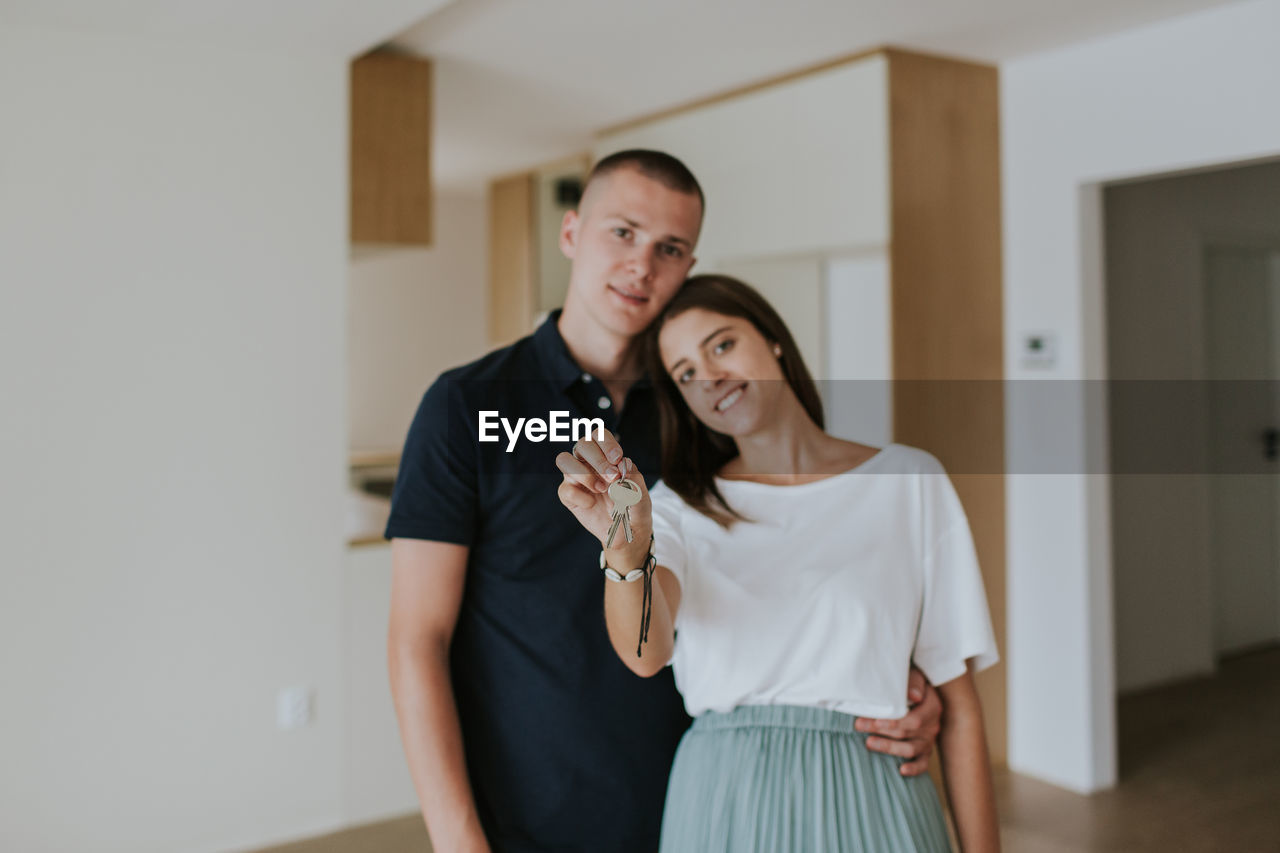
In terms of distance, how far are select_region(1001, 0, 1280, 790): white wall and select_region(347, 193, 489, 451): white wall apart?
9.00 feet

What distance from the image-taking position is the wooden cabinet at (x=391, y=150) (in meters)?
2.68

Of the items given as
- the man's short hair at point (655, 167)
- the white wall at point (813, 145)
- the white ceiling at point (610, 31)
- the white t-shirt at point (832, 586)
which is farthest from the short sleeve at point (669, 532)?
the white ceiling at point (610, 31)

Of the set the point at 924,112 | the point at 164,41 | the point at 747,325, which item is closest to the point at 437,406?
the point at 747,325

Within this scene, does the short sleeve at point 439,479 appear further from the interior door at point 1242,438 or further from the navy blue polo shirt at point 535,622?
the interior door at point 1242,438

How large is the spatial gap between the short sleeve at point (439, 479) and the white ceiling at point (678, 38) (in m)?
1.70

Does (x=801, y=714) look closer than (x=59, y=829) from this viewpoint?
Yes

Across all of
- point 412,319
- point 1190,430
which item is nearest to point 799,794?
point 1190,430

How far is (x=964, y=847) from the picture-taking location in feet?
3.18

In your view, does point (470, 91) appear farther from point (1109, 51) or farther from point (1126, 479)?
point (1126, 479)

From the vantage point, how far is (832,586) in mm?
891

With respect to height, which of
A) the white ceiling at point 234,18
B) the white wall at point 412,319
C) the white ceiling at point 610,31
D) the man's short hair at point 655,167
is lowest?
the man's short hair at point 655,167

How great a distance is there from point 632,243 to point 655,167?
7 cm

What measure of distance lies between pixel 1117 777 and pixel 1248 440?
1797 mm

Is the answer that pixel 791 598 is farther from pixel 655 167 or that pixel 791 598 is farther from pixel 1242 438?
pixel 1242 438
